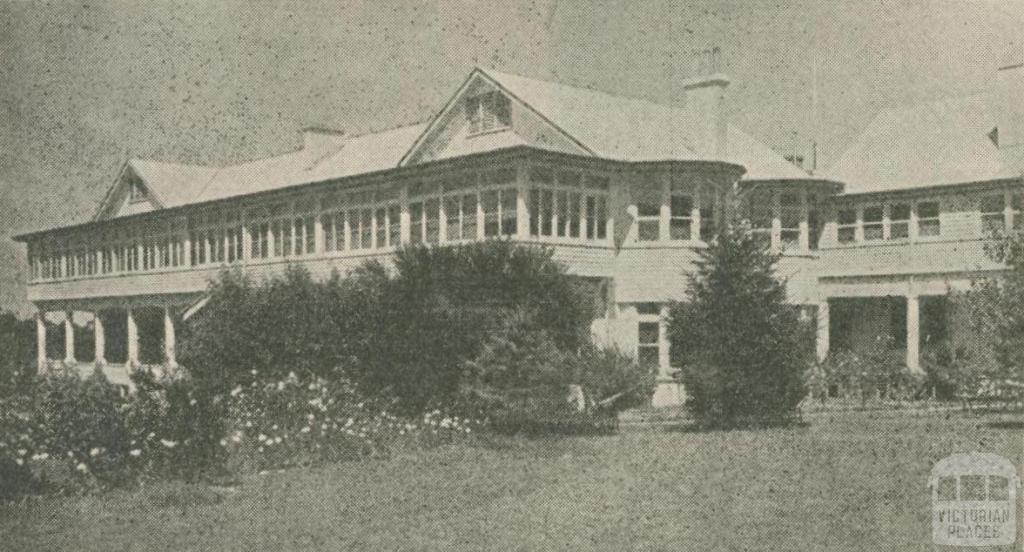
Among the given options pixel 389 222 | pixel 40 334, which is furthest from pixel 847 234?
pixel 40 334

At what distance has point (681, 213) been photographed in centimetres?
2739

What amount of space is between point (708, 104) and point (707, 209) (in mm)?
3895

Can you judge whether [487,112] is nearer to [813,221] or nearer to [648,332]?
[648,332]

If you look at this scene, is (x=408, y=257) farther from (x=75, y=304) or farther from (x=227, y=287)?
(x=75, y=304)

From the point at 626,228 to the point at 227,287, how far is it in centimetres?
1006

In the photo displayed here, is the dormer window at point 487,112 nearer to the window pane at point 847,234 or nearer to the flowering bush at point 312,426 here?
the window pane at point 847,234

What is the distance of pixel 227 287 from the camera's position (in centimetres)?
2198

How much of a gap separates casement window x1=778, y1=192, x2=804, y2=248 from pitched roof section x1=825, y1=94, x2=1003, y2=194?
1958 mm

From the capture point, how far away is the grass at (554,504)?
34.0ft

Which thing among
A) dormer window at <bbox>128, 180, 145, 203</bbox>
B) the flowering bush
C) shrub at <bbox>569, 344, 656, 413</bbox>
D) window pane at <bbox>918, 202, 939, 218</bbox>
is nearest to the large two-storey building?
window pane at <bbox>918, 202, 939, 218</bbox>

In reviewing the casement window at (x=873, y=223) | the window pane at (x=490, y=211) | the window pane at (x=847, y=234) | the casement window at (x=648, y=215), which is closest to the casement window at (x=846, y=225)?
the window pane at (x=847, y=234)

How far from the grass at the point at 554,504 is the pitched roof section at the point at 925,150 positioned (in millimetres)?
15885

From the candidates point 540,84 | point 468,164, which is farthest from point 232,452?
point 540,84

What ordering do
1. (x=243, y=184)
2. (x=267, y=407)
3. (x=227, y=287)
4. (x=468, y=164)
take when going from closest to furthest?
1. (x=267, y=407)
2. (x=227, y=287)
3. (x=468, y=164)
4. (x=243, y=184)
